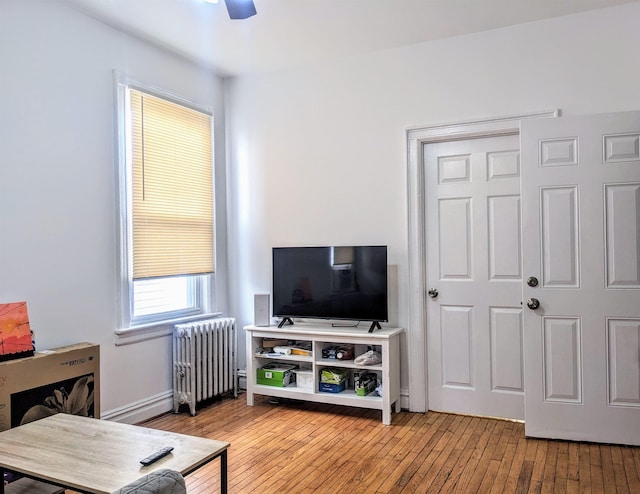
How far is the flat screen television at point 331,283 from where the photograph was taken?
3852 mm

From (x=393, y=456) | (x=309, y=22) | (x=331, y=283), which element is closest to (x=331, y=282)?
(x=331, y=283)

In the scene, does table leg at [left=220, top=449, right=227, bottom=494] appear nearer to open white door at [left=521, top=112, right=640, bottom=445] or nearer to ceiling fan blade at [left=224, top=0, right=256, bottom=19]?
ceiling fan blade at [left=224, top=0, right=256, bottom=19]

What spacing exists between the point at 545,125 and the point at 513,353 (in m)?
1.62

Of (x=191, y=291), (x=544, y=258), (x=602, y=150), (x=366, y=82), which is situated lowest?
(x=191, y=291)

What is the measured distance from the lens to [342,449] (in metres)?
3.20

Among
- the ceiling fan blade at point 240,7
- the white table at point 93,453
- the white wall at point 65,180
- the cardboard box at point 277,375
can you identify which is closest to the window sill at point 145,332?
the white wall at point 65,180

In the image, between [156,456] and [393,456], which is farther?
[393,456]

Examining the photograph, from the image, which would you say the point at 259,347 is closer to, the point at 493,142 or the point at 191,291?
the point at 191,291

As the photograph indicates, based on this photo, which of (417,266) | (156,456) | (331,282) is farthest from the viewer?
(331,282)

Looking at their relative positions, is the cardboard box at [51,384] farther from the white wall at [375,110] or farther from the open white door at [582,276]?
the open white door at [582,276]

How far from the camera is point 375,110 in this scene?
4074mm

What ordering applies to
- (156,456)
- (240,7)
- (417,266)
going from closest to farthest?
(156,456) → (240,7) → (417,266)

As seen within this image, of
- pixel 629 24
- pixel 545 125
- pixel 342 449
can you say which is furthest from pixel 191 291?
pixel 629 24

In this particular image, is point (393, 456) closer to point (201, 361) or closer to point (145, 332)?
point (201, 361)
